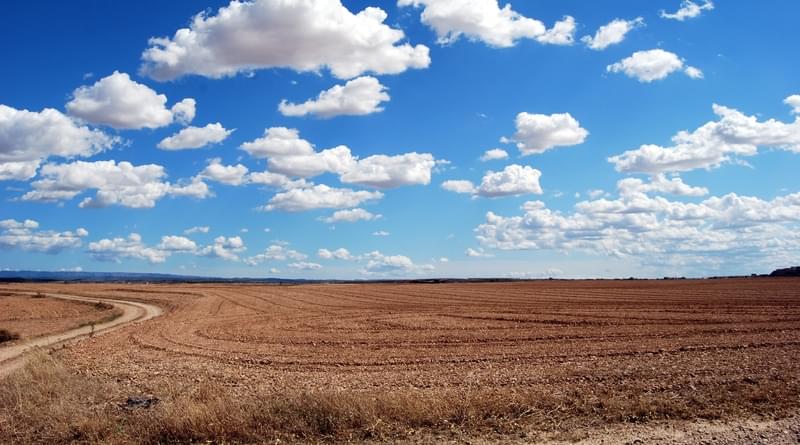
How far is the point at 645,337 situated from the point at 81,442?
67.4 feet

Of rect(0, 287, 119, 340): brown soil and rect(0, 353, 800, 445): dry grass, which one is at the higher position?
rect(0, 353, 800, 445): dry grass

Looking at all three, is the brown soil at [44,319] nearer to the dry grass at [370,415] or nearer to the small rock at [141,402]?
the small rock at [141,402]

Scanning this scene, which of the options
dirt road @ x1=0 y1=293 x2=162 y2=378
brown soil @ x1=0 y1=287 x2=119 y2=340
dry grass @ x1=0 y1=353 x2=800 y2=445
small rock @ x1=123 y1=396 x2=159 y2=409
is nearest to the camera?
dry grass @ x1=0 y1=353 x2=800 y2=445

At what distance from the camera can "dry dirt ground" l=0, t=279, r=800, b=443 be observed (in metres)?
10.6

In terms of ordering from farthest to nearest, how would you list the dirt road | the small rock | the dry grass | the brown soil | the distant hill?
the distant hill
the brown soil
the dirt road
the small rock
the dry grass

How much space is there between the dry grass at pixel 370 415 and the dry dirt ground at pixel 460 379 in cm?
3

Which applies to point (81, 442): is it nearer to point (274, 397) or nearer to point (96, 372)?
point (274, 397)

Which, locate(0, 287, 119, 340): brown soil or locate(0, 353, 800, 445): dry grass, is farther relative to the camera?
locate(0, 287, 119, 340): brown soil

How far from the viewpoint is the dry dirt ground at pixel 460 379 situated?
10.6 meters

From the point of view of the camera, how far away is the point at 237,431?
35.1 ft

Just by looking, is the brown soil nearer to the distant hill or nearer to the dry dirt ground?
the dry dirt ground

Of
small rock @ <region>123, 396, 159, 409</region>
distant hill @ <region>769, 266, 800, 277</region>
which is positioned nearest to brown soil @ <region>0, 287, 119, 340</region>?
small rock @ <region>123, 396, 159, 409</region>

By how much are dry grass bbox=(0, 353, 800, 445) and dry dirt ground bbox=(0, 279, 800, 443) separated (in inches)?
1.3

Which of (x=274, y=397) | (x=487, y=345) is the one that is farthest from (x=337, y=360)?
(x=274, y=397)
